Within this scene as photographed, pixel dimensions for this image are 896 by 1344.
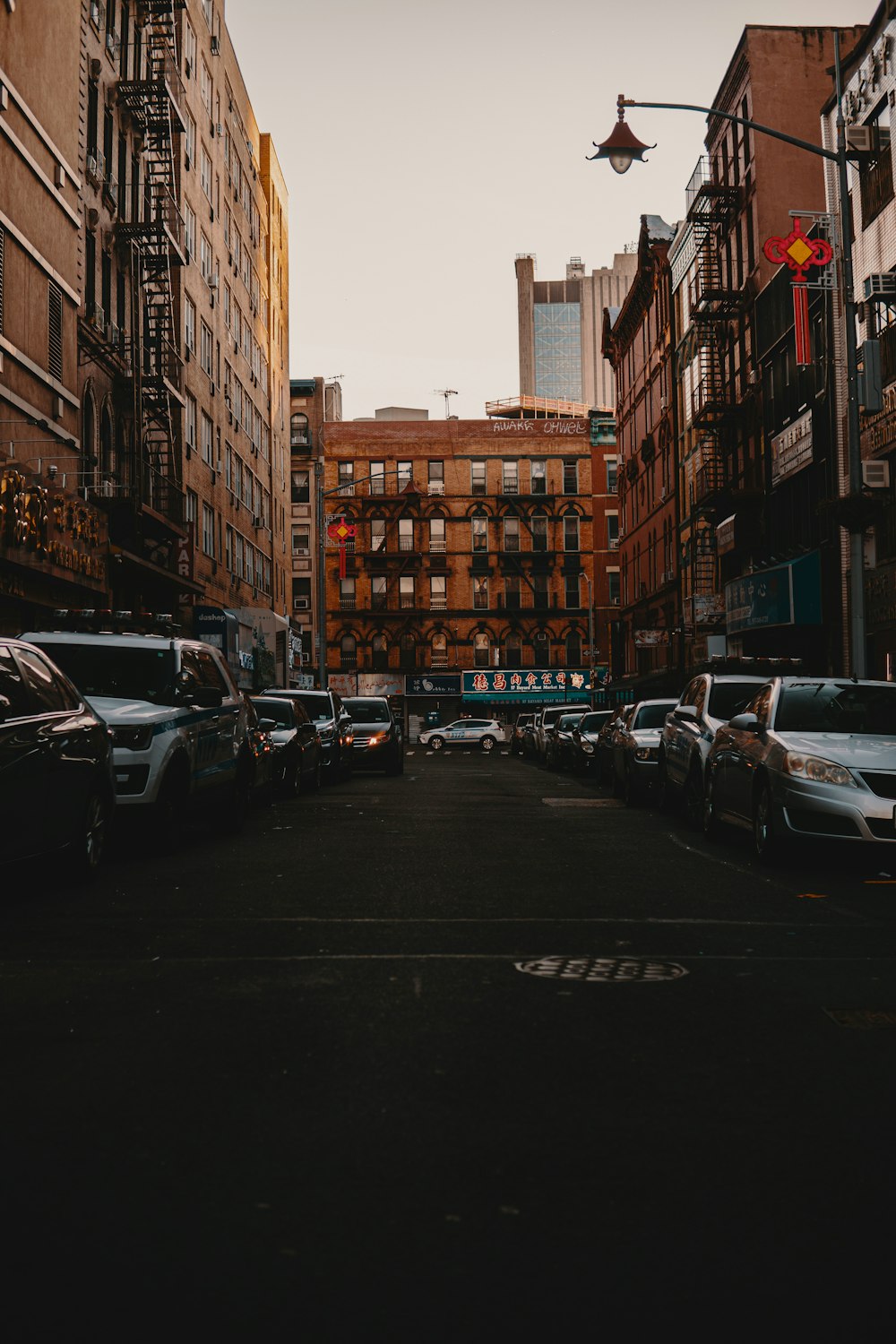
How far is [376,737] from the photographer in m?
31.9

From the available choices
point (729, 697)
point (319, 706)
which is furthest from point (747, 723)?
point (319, 706)

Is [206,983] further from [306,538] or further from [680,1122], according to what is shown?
[306,538]

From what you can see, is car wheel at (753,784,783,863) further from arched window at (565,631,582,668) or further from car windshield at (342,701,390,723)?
arched window at (565,631,582,668)

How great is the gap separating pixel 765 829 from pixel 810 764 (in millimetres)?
761

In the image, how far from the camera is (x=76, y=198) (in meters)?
27.4

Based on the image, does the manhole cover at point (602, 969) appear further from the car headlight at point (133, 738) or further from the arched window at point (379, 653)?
the arched window at point (379, 653)

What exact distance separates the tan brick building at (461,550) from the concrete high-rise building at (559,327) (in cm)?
8505

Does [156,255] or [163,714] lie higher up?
[156,255]

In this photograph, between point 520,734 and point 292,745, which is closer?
point 292,745

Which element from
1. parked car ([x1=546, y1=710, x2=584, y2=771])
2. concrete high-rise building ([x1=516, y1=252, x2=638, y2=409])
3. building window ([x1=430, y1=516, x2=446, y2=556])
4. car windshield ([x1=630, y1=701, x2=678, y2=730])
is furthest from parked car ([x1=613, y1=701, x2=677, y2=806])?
concrete high-rise building ([x1=516, y1=252, x2=638, y2=409])

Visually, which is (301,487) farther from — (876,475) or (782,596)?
(876,475)

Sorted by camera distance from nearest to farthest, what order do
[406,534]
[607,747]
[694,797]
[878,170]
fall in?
[694,797] → [607,747] → [878,170] → [406,534]

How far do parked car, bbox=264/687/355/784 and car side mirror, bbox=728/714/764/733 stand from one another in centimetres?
1350

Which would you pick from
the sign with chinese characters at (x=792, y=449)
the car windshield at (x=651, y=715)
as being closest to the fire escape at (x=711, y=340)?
the sign with chinese characters at (x=792, y=449)
